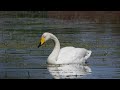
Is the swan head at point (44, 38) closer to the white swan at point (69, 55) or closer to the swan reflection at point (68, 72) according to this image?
the white swan at point (69, 55)

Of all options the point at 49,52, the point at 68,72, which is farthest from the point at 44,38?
the point at 68,72

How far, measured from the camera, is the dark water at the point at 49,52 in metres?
4.56

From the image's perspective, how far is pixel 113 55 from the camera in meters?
6.10

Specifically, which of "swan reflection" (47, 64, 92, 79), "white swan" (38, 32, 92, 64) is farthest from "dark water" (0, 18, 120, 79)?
"white swan" (38, 32, 92, 64)

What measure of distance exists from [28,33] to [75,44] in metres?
1.74

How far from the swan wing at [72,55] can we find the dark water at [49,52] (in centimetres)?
12

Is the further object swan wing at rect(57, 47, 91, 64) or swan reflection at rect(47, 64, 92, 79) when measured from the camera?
swan wing at rect(57, 47, 91, 64)

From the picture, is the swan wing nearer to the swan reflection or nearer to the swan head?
the swan reflection

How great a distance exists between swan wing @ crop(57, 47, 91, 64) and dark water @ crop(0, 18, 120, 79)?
121 mm

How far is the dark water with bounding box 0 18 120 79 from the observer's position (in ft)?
15.0

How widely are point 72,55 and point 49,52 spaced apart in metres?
0.55

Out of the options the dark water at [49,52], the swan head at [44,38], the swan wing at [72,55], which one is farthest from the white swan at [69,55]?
the swan head at [44,38]

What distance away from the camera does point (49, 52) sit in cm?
665
